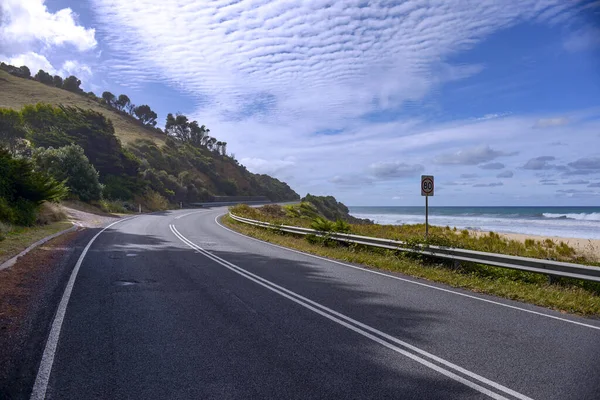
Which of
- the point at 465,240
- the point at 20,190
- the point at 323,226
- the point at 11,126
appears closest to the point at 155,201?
the point at 11,126

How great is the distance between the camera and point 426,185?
44.4 feet

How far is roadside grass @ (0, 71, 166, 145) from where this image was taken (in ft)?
259

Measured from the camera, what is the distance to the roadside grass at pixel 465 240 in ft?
40.5

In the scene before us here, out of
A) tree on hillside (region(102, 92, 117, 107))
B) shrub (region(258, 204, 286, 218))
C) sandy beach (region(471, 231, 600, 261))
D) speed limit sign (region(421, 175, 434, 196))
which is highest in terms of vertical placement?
tree on hillside (region(102, 92, 117, 107))

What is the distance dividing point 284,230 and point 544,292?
1387 cm

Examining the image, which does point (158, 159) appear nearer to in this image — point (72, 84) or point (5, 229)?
point (72, 84)

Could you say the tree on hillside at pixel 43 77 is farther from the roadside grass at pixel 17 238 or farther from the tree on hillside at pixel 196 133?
the roadside grass at pixel 17 238

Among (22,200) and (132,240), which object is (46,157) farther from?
(132,240)

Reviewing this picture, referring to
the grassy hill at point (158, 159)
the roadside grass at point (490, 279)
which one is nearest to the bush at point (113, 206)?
the grassy hill at point (158, 159)

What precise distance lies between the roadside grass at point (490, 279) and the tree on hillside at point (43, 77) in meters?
117

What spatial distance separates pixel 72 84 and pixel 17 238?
4392 inches

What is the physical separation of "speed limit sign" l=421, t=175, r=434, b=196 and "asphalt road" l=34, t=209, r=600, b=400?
4679 mm

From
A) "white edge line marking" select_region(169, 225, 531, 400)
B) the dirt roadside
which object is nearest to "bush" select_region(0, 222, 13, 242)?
the dirt roadside

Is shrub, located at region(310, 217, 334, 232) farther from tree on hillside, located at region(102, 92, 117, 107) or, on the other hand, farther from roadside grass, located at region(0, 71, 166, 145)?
tree on hillside, located at region(102, 92, 117, 107)
